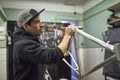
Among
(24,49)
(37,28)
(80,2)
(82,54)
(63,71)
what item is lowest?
(63,71)

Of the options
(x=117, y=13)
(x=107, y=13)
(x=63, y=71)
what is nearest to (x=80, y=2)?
(x=107, y=13)

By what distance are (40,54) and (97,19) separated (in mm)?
3842

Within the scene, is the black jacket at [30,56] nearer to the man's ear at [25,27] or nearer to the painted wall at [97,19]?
the man's ear at [25,27]

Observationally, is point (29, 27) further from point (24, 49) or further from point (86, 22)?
point (86, 22)

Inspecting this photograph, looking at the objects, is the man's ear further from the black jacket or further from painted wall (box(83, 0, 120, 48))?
painted wall (box(83, 0, 120, 48))

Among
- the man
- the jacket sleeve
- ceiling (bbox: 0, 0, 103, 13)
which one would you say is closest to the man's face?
the man

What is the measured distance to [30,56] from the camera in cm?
136

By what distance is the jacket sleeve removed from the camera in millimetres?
1293

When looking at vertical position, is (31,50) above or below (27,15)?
below

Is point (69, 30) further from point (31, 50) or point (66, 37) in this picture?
point (31, 50)

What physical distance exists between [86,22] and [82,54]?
1.02 m

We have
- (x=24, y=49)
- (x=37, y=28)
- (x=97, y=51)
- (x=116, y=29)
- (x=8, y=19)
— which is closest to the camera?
(x=24, y=49)

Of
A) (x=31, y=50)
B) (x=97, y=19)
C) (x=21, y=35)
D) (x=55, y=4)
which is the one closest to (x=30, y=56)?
(x=31, y=50)

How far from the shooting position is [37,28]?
155cm
